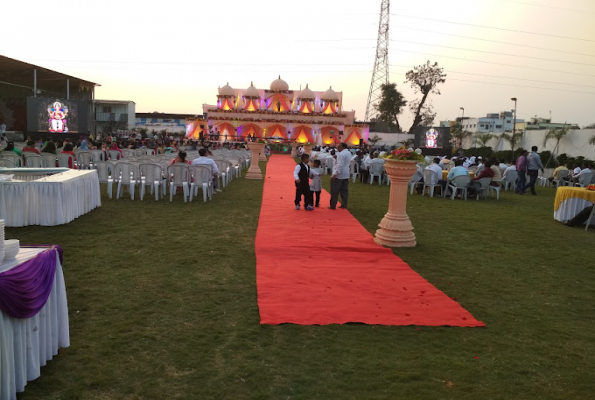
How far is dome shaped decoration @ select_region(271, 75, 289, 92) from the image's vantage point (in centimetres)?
5963

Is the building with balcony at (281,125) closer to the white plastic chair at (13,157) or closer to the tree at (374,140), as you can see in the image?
the tree at (374,140)

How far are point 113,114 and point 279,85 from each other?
21.2 metres

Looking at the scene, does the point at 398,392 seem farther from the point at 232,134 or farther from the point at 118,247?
the point at 232,134

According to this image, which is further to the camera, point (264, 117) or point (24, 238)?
point (264, 117)

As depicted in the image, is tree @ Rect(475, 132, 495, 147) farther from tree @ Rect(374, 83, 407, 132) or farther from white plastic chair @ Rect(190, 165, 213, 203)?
white plastic chair @ Rect(190, 165, 213, 203)

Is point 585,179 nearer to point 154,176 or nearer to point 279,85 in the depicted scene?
point 154,176

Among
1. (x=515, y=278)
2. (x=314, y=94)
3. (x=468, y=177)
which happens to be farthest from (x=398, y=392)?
(x=314, y=94)

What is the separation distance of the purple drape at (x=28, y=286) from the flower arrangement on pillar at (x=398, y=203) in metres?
5.07

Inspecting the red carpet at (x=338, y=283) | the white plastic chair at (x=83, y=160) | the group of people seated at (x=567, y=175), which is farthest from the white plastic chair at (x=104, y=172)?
the group of people seated at (x=567, y=175)

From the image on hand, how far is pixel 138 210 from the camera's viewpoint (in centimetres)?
927

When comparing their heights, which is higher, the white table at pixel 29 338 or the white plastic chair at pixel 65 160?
the white plastic chair at pixel 65 160

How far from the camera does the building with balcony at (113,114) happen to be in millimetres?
55344

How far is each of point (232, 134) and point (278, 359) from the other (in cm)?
5114

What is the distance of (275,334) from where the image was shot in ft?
12.2
